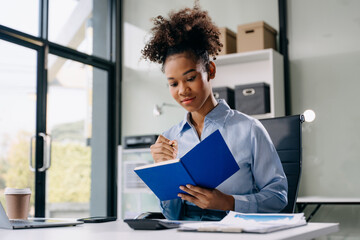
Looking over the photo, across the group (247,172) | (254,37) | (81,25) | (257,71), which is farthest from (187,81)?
(81,25)

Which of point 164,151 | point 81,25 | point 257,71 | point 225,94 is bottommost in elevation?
point 164,151

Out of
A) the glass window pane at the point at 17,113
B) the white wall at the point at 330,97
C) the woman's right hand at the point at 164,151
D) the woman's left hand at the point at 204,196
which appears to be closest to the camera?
the woman's left hand at the point at 204,196

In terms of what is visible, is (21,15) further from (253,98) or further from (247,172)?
(247,172)

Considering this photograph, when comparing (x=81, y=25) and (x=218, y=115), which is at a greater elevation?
(x=81, y=25)

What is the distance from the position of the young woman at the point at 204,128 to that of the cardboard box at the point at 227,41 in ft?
6.51

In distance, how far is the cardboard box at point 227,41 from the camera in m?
3.77

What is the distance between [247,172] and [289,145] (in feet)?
1.15

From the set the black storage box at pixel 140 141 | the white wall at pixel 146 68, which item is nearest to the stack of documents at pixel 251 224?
the black storage box at pixel 140 141

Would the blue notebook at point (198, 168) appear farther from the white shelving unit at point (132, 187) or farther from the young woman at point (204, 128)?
the white shelving unit at point (132, 187)

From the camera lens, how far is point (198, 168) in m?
1.22

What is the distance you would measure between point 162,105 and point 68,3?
1.28 m

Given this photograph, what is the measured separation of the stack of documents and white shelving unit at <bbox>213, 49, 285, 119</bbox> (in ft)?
7.93

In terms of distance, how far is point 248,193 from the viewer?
1589mm

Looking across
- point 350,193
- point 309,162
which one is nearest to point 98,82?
point 309,162
